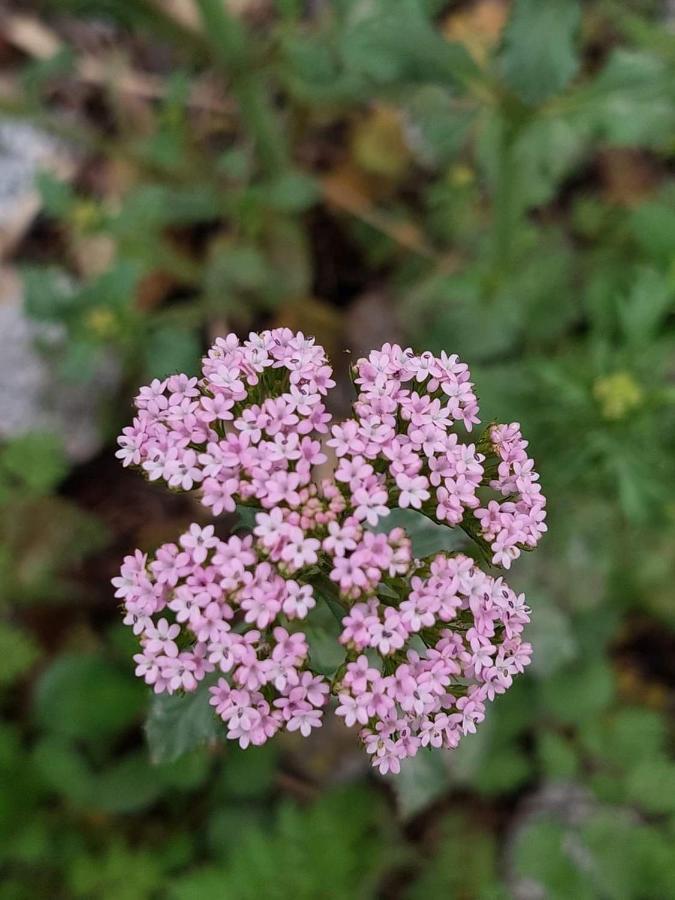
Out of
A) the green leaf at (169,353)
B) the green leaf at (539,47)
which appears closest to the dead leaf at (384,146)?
the green leaf at (169,353)

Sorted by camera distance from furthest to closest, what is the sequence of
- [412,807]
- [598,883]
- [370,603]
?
[598,883] → [412,807] → [370,603]

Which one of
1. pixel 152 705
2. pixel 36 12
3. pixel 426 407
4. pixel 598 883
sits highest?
pixel 36 12

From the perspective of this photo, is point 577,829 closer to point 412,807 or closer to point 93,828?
point 412,807

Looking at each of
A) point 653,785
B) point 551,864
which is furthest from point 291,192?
point 551,864

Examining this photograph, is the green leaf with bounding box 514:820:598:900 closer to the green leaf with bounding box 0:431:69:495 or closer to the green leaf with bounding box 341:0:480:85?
the green leaf with bounding box 0:431:69:495

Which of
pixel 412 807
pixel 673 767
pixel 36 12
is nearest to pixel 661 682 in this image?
pixel 673 767

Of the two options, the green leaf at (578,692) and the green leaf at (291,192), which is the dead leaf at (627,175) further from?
the green leaf at (578,692)
